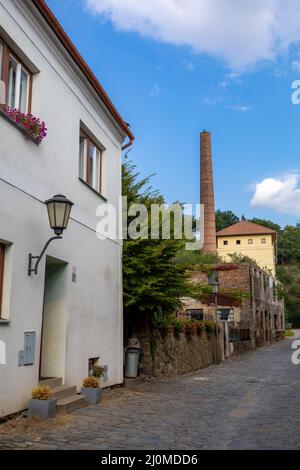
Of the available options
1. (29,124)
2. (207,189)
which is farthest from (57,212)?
(207,189)

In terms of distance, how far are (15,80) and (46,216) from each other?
2189 millimetres

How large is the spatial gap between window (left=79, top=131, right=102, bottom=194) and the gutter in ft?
3.29

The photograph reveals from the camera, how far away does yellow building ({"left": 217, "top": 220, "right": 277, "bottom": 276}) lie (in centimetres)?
7769

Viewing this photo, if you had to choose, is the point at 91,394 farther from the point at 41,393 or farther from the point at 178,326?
the point at 178,326

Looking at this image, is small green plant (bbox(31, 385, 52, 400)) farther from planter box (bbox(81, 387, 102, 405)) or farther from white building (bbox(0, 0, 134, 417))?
planter box (bbox(81, 387, 102, 405))

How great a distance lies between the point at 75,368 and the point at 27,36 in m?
5.76

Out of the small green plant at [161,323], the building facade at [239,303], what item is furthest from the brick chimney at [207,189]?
the small green plant at [161,323]

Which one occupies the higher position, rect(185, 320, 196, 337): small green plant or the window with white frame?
the window with white frame

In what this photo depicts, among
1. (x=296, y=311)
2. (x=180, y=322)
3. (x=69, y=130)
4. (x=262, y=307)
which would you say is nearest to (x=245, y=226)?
(x=296, y=311)

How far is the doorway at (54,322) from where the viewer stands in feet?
27.9

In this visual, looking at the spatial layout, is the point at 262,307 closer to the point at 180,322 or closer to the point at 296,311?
the point at 180,322

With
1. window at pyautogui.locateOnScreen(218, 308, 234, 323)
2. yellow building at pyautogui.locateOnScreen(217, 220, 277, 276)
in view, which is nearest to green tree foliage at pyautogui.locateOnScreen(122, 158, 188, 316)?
window at pyautogui.locateOnScreen(218, 308, 234, 323)

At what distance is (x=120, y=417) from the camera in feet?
24.9

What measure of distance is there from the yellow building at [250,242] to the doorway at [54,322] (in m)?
69.6
